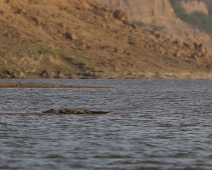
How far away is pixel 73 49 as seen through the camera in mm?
175500

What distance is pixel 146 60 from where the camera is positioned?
17962 centimetres

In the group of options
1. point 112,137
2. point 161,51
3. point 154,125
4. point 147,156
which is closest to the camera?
point 147,156

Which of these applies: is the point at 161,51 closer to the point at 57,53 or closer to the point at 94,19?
the point at 94,19

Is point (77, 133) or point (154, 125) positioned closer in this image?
point (77, 133)

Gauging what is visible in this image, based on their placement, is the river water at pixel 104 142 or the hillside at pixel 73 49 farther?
the hillside at pixel 73 49

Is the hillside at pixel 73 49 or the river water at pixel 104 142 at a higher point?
the hillside at pixel 73 49

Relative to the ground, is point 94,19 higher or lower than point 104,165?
higher

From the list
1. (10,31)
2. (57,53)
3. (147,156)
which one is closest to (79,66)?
(57,53)

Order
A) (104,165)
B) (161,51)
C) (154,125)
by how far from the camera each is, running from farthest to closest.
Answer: (161,51) → (154,125) → (104,165)

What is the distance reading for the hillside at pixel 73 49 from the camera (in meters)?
159

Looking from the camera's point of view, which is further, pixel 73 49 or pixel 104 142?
pixel 73 49

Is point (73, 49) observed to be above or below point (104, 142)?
above

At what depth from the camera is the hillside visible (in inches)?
6250

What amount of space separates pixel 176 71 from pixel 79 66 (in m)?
29.3
